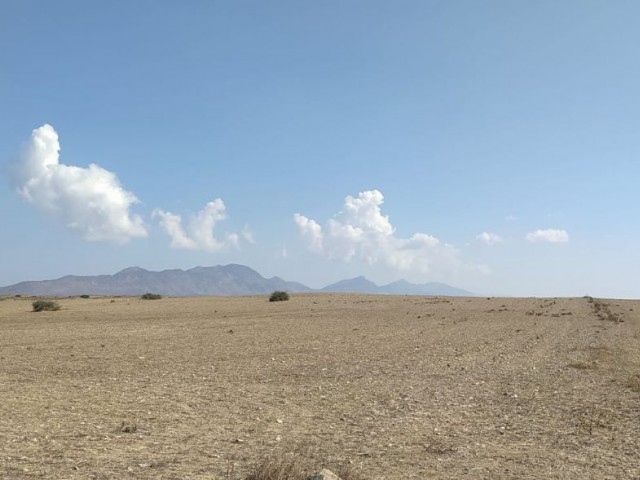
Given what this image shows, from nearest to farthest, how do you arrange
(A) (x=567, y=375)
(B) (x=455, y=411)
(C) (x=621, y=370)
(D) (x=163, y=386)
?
(B) (x=455, y=411)
(D) (x=163, y=386)
(A) (x=567, y=375)
(C) (x=621, y=370)

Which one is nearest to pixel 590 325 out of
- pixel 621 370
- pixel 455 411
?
pixel 621 370

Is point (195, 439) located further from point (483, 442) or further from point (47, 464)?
point (483, 442)

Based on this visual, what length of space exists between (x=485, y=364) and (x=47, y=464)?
48.8 feet

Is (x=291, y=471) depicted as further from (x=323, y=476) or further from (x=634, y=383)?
(x=634, y=383)

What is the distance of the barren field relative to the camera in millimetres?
8719

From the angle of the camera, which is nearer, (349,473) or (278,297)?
(349,473)

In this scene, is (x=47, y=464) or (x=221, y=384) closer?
(x=47, y=464)

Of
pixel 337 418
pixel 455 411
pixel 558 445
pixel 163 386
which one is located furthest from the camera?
pixel 163 386

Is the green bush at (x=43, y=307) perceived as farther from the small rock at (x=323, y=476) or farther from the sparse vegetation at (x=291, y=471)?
the small rock at (x=323, y=476)

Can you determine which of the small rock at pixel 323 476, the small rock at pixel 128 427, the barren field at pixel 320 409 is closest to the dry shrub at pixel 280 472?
the small rock at pixel 323 476

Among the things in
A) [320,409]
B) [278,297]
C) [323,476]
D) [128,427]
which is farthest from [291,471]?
[278,297]

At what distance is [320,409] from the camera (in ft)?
41.4

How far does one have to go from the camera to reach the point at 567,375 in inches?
686

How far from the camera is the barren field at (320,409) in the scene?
872cm
